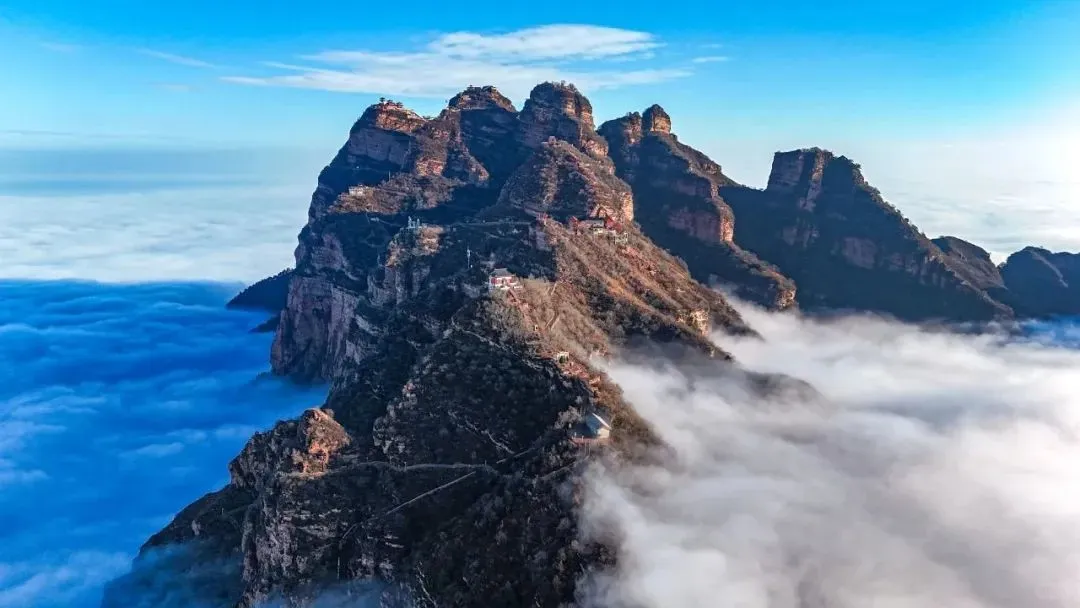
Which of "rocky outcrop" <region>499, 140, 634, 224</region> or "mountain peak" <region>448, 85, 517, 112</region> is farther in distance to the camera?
"mountain peak" <region>448, 85, 517, 112</region>

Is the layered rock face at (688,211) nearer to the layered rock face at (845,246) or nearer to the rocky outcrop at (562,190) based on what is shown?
the layered rock face at (845,246)

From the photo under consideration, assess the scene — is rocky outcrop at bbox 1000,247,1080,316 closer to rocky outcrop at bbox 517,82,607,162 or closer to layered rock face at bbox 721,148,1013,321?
layered rock face at bbox 721,148,1013,321

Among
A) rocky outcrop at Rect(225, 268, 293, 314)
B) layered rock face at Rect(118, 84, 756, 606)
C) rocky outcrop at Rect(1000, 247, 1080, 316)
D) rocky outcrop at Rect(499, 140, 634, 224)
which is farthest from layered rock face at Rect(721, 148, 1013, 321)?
rocky outcrop at Rect(225, 268, 293, 314)

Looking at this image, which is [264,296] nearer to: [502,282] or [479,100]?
[479,100]

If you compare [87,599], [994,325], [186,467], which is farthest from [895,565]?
[994,325]

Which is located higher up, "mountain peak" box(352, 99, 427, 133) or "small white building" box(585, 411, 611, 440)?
"mountain peak" box(352, 99, 427, 133)

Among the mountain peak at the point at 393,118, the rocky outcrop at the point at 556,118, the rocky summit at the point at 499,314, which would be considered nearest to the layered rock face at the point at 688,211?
the rocky summit at the point at 499,314

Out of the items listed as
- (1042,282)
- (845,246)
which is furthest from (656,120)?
(1042,282)

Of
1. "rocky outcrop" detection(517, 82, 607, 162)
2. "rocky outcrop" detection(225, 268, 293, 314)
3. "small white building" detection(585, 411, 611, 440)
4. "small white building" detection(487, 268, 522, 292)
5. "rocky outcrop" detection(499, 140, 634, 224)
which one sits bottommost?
"rocky outcrop" detection(225, 268, 293, 314)
